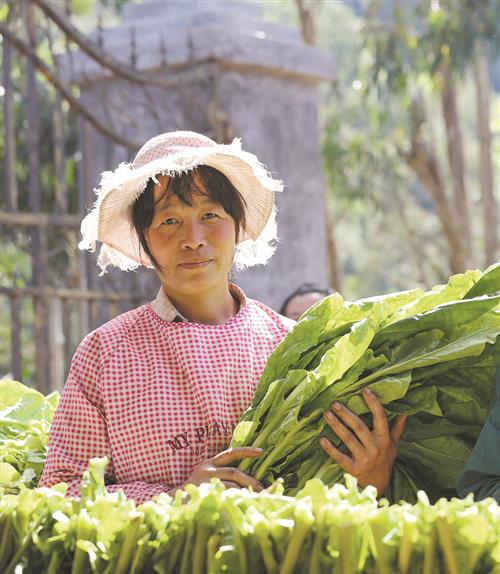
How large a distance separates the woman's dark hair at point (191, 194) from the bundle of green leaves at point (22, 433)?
0.48 m

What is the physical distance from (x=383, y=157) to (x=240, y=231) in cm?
1261

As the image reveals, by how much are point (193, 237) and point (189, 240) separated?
1 centimetres

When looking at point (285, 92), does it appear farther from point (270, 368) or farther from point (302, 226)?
point (270, 368)

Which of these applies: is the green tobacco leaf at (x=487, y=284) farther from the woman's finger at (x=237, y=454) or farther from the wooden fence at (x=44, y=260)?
the wooden fence at (x=44, y=260)

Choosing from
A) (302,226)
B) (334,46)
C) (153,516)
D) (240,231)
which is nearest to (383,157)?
(302,226)

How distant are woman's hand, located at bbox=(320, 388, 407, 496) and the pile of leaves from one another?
1.51ft

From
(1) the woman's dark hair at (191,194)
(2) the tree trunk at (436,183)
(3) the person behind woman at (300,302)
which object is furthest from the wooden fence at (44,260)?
(2) the tree trunk at (436,183)

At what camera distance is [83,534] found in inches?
68.2

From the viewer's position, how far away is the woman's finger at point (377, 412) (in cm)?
221

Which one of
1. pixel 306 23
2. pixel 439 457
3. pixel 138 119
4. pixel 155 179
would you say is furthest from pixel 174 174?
pixel 306 23

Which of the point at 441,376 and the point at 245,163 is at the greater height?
the point at 245,163

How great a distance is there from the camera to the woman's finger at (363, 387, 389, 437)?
7.26 feet

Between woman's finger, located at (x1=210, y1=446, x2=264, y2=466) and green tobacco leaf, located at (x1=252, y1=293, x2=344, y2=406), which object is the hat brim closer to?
green tobacco leaf, located at (x1=252, y1=293, x2=344, y2=406)

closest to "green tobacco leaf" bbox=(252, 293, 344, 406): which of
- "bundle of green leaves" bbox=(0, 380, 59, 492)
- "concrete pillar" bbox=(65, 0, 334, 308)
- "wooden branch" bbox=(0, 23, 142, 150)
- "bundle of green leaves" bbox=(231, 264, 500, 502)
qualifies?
"bundle of green leaves" bbox=(231, 264, 500, 502)
